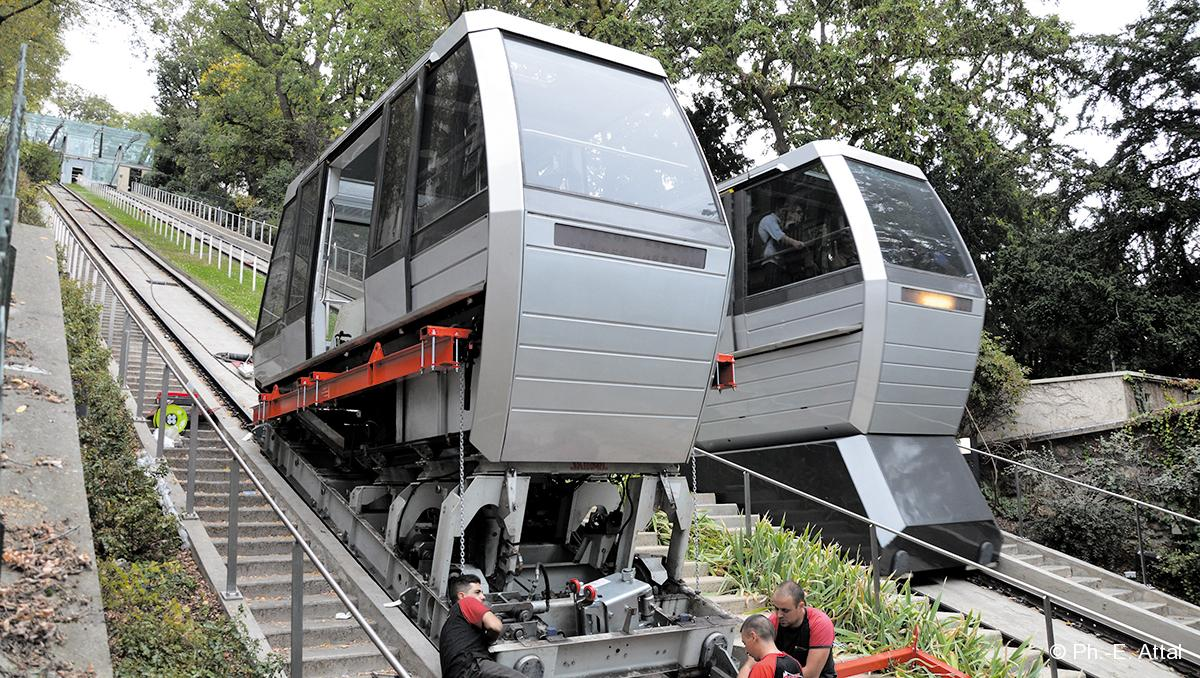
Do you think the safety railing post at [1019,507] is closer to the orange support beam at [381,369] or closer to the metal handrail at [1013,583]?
the metal handrail at [1013,583]

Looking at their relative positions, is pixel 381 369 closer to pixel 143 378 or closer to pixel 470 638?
pixel 470 638

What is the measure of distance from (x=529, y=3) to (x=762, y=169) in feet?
52.4

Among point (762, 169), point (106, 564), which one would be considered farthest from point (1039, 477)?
point (106, 564)

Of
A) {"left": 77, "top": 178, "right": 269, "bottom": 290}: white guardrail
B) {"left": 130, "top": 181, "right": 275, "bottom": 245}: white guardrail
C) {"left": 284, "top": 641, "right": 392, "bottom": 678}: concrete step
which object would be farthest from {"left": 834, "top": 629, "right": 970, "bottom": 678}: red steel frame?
{"left": 130, "top": 181, "right": 275, "bottom": 245}: white guardrail

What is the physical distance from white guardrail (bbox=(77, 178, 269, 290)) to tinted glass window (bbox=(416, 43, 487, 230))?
17049 millimetres

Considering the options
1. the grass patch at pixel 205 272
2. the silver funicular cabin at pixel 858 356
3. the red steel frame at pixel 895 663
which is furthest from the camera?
the grass patch at pixel 205 272

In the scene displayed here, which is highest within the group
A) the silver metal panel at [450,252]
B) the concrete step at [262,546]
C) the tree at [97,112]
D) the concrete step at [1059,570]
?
the tree at [97,112]

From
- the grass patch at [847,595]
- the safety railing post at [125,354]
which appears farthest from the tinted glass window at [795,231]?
the safety railing post at [125,354]

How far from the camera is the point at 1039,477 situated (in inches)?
422

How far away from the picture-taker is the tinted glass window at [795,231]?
8.56m

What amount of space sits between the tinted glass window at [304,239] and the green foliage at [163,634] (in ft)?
10.7

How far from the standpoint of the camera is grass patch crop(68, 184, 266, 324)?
1891 centimetres

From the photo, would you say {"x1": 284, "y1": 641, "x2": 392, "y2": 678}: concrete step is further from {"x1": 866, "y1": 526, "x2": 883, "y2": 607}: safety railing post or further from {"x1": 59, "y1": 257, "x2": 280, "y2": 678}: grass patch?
{"x1": 866, "y1": 526, "x2": 883, "y2": 607}: safety railing post

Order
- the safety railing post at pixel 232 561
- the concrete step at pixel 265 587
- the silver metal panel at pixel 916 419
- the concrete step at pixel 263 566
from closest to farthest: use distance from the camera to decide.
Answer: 1. the safety railing post at pixel 232 561
2. the concrete step at pixel 265 587
3. the concrete step at pixel 263 566
4. the silver metal panel at pixel 916 419
